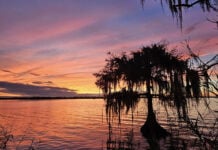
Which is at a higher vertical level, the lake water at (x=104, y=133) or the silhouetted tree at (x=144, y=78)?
the silhouetted tree at (x=144, y=78)

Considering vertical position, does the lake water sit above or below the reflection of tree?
below

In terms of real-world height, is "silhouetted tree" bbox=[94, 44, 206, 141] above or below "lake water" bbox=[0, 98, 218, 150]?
above

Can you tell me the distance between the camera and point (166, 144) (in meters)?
22.7

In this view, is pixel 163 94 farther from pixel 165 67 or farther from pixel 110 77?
pixel 110 77

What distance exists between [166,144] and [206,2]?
1988 centimetres

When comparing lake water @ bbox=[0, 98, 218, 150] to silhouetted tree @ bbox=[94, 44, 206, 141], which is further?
silhouetted tree @ bbox=[94, 44, 206, 141]

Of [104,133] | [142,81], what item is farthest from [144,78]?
[104,133]

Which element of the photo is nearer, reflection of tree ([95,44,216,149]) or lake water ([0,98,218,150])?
lake water ([0,98,218,150])

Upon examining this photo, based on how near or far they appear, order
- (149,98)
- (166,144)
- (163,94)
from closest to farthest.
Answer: (166,144) → (163,94) → (149,98)

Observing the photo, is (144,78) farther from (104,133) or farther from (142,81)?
(104,133)

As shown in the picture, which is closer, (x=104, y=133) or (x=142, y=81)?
(x=142, y=81)

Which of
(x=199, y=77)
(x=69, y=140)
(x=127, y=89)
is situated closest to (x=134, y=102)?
(x=127, y=89)

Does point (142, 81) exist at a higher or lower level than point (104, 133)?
higher

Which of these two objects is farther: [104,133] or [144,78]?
[104,133]
